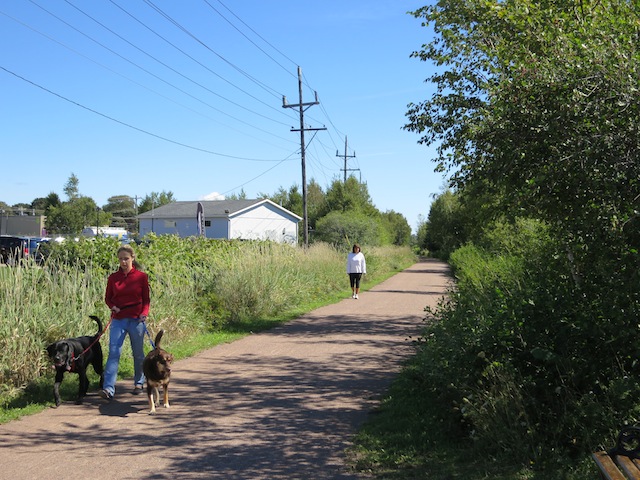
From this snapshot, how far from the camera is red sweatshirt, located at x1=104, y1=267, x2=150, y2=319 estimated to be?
300 inches

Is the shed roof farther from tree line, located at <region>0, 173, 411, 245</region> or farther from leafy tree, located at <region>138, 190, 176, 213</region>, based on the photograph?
leafy tree, located at <region>138, 190, 176, 213</region>

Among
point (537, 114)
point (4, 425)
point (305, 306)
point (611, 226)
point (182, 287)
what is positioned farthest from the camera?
point (305, 306)

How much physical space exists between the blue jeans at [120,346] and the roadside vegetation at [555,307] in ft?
9.85

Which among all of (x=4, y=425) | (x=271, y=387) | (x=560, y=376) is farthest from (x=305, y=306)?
(x=560, y=376)

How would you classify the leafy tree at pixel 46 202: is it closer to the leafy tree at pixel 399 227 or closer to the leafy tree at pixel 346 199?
the leafy tree at pixel 399 227

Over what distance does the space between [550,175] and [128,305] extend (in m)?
4.96

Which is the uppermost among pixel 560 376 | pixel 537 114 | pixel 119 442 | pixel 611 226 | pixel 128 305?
pixel 537 114

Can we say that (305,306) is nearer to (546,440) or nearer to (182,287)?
(182,287)

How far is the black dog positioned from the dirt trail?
23 centimetres

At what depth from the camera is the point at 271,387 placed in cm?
805

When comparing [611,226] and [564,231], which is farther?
[564,231]

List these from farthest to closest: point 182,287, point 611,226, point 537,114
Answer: point 182,287
point 537,114
point 611,226

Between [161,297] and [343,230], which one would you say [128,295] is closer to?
[161,297]

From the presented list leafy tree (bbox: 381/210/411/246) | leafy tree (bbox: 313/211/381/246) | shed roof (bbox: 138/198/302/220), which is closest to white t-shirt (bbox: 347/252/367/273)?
leafy tree (bbox: 313/211/381/246)
